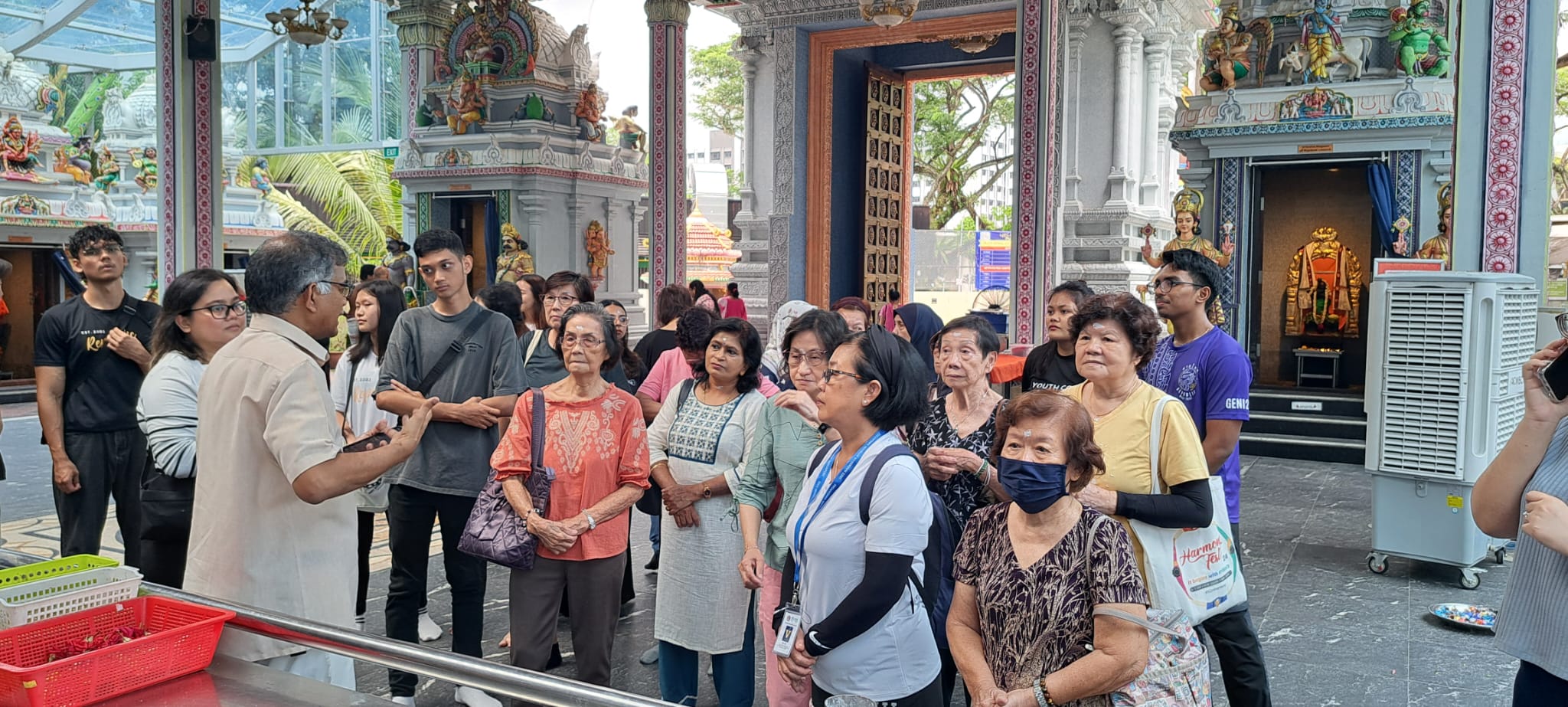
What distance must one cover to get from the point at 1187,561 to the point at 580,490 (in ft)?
5.80

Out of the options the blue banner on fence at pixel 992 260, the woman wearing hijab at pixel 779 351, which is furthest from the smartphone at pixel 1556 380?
the blue banner on fence at pixel 992 260

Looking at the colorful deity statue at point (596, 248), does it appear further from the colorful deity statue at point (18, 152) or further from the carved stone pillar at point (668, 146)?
the colorful deity statue at point (18, 152)

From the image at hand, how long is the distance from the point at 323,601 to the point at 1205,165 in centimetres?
1155

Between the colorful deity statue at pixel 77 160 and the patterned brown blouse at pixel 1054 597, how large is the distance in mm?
17669

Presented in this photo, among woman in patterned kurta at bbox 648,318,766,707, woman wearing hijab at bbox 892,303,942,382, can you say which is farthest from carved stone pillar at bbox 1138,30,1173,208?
woman in patterned kurta at bbox 648,318,766,707

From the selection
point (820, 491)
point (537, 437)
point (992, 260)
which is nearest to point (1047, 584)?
point (820, 491)

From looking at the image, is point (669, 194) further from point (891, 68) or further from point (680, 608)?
point (680, 608)

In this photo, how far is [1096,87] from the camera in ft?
49.3

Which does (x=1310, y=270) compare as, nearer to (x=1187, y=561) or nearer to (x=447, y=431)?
(x=1187, y=561)

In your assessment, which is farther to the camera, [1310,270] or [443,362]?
[1310,270]

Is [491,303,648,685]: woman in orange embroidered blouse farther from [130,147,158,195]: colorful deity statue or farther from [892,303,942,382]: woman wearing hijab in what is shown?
[130,147,158,195]: colorful deity statue

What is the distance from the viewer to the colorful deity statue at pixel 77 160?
16.2 m

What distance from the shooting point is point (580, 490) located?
3.51 metres

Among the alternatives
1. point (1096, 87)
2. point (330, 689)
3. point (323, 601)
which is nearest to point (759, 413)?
point (323, 601)
